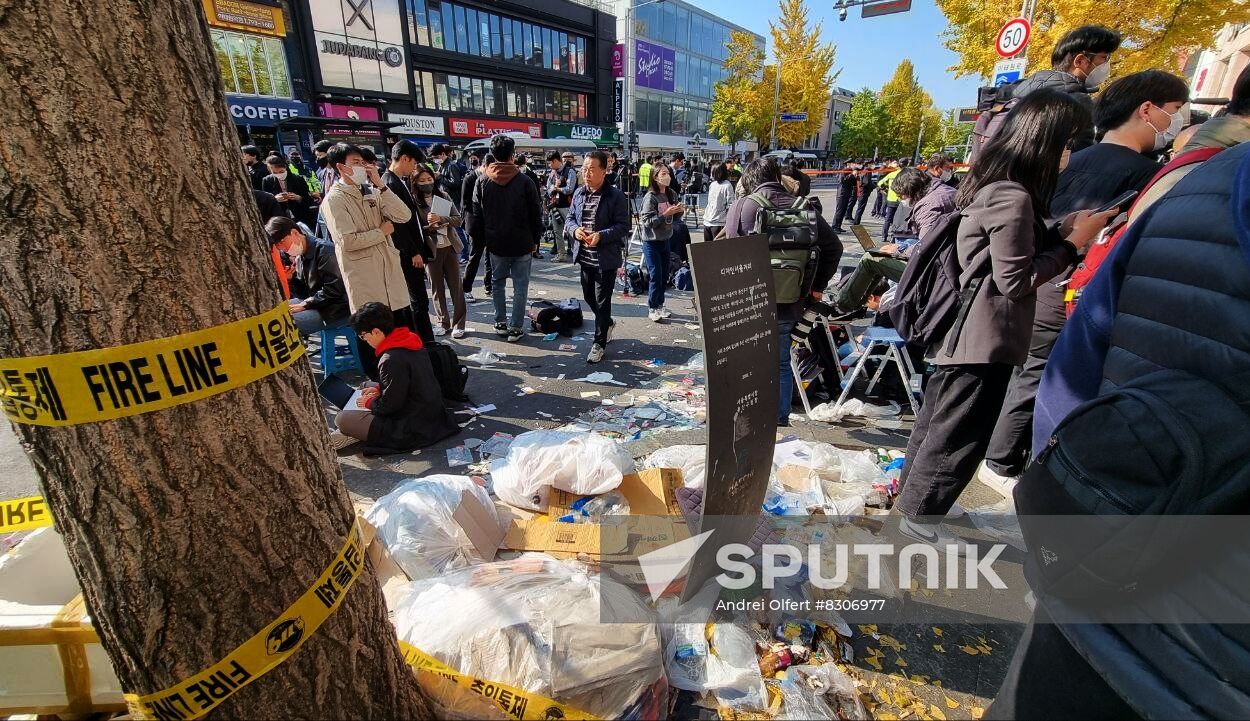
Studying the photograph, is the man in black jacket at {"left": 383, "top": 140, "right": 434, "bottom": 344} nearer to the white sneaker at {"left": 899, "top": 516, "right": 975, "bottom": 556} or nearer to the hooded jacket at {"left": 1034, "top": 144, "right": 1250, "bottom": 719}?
the white sneaker at {"left": 899, "top": 516, "right": 975, "bottom": 556}

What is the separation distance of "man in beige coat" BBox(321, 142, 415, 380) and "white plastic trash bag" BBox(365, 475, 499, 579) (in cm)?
245

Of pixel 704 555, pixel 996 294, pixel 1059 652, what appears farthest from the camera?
pixel 996 294

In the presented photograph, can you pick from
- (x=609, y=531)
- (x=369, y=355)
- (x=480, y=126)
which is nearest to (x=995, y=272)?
(x=609, y=531)

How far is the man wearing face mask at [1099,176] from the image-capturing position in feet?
9.25

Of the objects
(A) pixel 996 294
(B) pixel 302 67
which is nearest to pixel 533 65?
(B) pixel 302 67

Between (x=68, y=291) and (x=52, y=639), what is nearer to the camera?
(x=68, y=291)

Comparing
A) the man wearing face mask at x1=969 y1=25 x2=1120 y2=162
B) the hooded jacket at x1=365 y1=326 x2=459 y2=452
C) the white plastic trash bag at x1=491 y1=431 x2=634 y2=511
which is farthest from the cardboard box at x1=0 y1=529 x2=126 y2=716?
the man wearing face mask at x1=969 y1=25 x2=1120 y2=162

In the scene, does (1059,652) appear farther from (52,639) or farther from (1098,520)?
(52,639)

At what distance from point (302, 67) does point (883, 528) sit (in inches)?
1095

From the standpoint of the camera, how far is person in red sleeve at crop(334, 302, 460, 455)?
11.7 ft

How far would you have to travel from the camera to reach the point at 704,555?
2.14m

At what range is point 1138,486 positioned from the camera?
916mm

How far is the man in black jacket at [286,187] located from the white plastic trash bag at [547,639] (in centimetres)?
817

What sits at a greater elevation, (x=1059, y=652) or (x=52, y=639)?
(x=1059, y=652)
